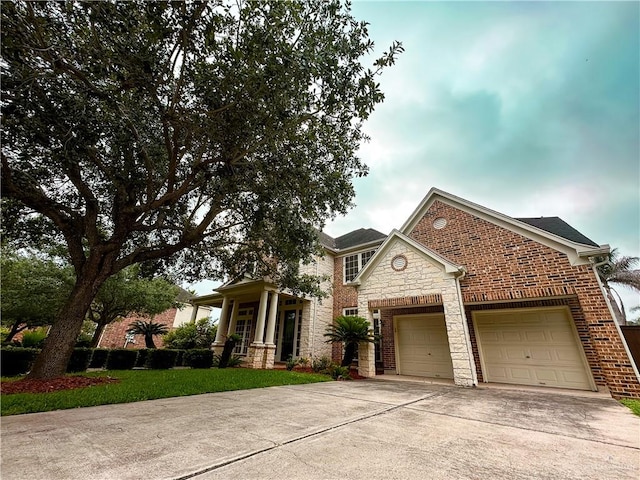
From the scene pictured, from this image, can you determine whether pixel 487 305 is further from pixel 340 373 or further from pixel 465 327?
pixel 340 373

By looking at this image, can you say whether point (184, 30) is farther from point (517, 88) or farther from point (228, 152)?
point (517, 88)

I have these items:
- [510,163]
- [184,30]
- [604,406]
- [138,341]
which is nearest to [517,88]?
[510,163]

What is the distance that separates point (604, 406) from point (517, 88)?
8.34m

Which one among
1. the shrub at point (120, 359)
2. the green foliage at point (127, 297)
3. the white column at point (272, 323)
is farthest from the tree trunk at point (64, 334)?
the white column at point (272, 323)

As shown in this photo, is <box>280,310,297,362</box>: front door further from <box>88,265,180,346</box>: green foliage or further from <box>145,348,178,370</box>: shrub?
<box>88,265,180,346</box>: green foliage

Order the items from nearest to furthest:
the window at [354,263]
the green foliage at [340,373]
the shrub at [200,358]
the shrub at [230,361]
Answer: the green foliage at [340,373] → the shrub at [200,358] → the shrub at [230,361] → the window at [354,263]

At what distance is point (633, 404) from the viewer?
4.93 meters

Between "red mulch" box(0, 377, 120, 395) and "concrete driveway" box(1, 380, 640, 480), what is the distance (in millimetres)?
2056

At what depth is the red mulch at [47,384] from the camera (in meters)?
4.76

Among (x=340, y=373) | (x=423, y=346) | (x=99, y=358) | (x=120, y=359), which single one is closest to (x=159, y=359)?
(x=120, y=359)

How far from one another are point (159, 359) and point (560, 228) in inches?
616

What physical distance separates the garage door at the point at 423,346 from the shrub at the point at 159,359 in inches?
355

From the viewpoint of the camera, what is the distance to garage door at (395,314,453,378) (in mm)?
9266

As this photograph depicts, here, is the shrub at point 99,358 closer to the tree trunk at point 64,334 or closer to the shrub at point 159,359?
the shrub at point 159,359
